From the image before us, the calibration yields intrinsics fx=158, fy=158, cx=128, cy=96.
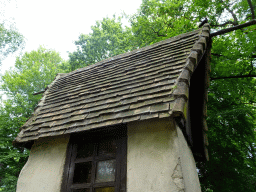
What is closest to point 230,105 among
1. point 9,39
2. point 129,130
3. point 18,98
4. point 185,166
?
point 185,166

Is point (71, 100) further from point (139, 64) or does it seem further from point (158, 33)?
point (158, 33)

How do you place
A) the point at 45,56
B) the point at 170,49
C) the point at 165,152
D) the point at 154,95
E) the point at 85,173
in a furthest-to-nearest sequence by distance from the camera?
the point at 45,56, the point at 170,49, the point at 85,173, the point at 154,95, the point at 165,152

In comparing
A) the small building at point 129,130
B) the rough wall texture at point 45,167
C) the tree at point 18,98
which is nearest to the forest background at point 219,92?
the tree at point 18,98

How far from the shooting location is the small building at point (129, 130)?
2424 mm

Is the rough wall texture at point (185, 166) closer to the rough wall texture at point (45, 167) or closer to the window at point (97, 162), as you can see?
the window at point (97, 162)

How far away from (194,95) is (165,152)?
2.59 metres

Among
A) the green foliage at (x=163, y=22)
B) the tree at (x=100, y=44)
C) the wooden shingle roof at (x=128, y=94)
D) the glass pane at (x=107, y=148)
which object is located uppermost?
the tree at (x=100, y=44)

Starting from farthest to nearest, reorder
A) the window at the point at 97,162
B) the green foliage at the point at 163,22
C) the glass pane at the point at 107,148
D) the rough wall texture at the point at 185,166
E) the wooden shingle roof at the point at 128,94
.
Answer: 1. the green foliage at the point at 163,22
2. the glass pane at the point at 107,148
3. the window at the point at 97,162
4. the wooden shingle roof at the point at 128,94
5. the rough wall texture at the point at 185,166

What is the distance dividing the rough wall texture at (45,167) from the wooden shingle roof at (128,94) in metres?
0.36

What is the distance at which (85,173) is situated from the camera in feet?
10.9

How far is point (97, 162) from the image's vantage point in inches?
121

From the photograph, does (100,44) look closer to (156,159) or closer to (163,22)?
(163,22)

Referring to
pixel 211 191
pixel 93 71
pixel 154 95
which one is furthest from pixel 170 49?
pixel 211 191

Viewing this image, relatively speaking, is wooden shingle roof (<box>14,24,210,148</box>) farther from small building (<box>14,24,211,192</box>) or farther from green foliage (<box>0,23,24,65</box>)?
green foliage (<box>0,23,24,65</box>)
